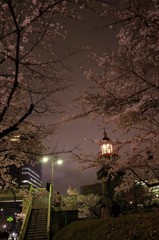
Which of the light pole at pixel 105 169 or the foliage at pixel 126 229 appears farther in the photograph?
the light pole at pixel 105 169

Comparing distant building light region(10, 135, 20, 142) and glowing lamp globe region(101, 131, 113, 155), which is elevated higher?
glowing lamp globe region(101, 131, 113, 155)

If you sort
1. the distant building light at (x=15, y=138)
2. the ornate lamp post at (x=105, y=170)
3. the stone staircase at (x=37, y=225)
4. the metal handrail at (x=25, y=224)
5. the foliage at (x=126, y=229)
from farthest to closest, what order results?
the stone staircase at (x=37, y=225), the metal handrail at (x=25, y=224), the ornate lamp post at (x=105, y=170), the distant building light at (x=15, y=138), the foliage at (x=126, y=229)

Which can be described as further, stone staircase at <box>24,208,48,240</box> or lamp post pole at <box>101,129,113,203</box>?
stone staircase at <box>24,208,48,240</box>

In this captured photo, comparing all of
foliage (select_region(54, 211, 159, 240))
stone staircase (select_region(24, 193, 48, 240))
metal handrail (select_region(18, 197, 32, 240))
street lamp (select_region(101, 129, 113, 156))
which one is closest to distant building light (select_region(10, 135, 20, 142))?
street lamp (select_region(101, 129, 113, 156))

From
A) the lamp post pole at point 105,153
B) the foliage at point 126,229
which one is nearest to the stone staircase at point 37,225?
the lamp post pole at point 105,153

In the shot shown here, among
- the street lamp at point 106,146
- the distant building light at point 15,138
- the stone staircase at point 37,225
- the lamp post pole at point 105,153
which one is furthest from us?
the stone staircase at point 37,225

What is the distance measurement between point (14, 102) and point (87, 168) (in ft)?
16.0

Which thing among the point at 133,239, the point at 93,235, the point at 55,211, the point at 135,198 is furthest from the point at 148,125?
the point at 55,211

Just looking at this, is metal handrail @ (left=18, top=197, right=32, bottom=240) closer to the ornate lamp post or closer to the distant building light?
the ornate lamp post

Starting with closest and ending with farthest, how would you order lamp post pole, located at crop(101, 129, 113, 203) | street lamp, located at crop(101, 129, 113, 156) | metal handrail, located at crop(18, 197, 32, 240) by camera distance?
lamp post pole, located at crop(101, 129, 113, 203) < street lamp, located at crop(101, 129, 113, 156) < metal handrail, located at crop(18, 197, 32, 240)

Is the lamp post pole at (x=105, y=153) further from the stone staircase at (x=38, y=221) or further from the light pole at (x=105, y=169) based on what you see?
the stone staircase at (x=38, y=221)

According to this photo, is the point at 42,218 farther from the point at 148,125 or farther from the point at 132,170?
the point at 148,125

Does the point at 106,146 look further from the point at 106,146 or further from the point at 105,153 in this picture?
the point at 105,153

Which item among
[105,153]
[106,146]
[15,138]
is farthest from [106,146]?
[15,138]
